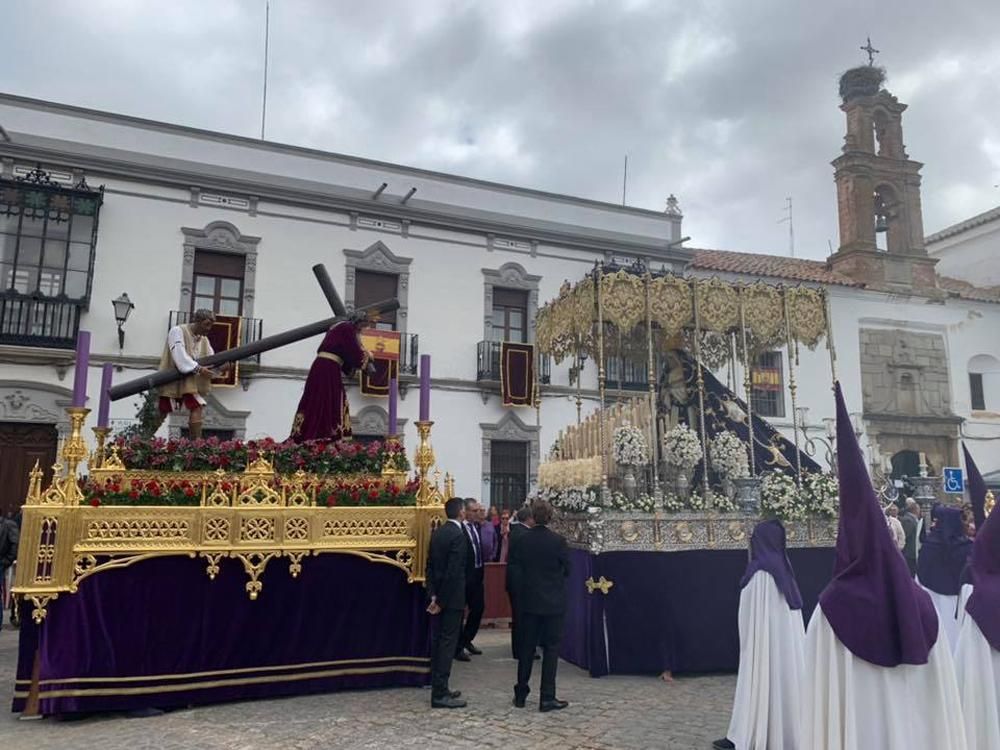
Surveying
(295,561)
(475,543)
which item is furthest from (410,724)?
(475,543)

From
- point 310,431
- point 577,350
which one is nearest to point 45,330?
point 310,431

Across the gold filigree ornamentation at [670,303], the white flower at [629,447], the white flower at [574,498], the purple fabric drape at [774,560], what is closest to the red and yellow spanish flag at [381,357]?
the white flower at [574,498]

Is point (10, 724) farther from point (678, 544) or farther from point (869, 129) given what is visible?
point (869, 129)

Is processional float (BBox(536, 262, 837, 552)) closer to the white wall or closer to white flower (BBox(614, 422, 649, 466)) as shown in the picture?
white flower (BBox(614, 422, 649, 466))

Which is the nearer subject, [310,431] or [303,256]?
[310,431]

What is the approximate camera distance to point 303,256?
14.7 meters

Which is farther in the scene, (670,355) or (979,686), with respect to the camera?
(670,355)

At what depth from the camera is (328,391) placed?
21.9 ft

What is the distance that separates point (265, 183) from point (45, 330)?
4.89 m

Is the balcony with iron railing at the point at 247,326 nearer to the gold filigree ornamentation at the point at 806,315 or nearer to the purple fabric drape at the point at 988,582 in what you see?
the gold filigree ornamentation at the point at 806,315

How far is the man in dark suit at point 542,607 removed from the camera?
5.49 m

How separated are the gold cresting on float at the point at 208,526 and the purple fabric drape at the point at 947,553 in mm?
3960

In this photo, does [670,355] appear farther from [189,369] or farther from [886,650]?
[886,650]

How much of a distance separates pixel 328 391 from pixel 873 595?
490 centimetres
